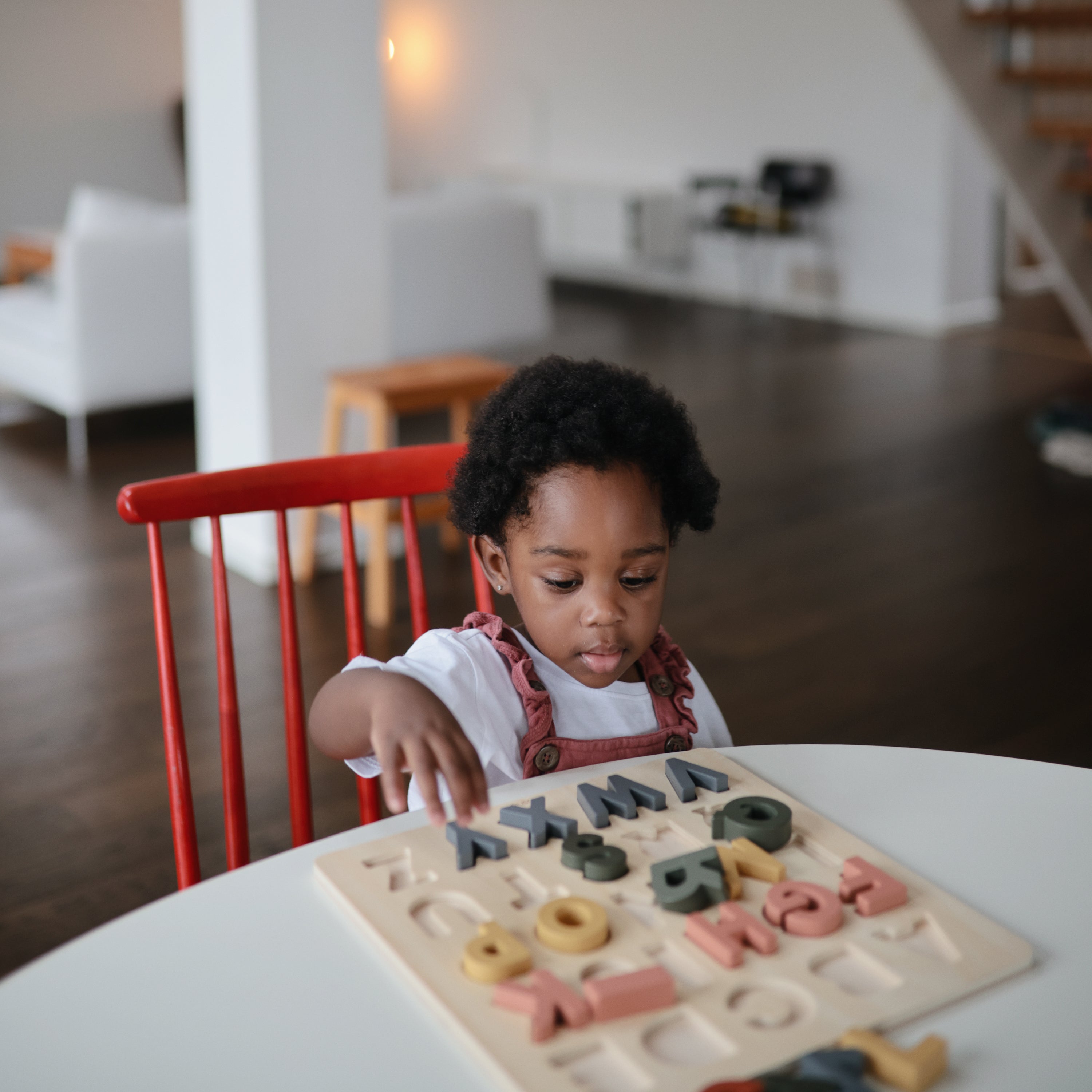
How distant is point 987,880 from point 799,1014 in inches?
8.2

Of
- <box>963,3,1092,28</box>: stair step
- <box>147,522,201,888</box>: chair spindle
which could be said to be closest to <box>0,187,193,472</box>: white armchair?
<box>963,3,1092,28</box>: stair step

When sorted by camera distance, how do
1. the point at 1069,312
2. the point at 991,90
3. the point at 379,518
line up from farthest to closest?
the point at 1069,312
the point at 991,90
the point at 379,518

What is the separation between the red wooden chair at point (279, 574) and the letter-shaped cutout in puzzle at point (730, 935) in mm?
466

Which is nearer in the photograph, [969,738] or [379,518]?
[969,738]

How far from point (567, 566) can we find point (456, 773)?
0.77ft

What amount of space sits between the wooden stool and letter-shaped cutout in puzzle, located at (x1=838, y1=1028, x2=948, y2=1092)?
7.86 ft

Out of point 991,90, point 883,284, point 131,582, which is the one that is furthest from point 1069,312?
point 131,582

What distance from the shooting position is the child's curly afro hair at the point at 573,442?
1.01 meters

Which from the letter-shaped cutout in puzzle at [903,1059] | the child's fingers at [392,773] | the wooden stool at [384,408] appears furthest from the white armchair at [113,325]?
the letter-shaped cutout in puzzle at [903,1059]

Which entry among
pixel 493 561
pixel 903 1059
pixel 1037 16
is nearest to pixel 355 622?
pixel 493 561

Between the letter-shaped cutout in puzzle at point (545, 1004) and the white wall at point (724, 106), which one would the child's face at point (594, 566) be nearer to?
the letter-shaped cutout in puzzle at point (545, 1004)

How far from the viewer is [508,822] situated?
2.81 ft

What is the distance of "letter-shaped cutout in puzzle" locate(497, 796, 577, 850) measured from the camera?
838 mm

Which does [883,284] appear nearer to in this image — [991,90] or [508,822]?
[991,90]
